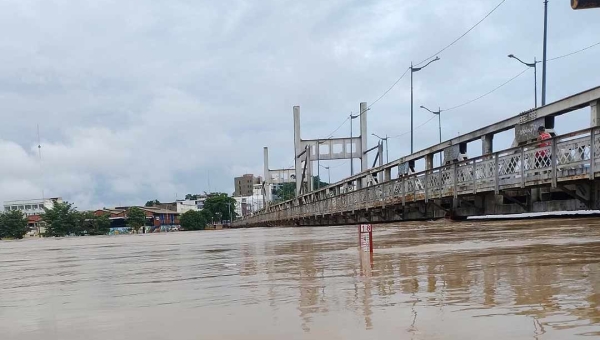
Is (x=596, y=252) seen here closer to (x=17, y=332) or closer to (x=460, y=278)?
(x=460, y=278)

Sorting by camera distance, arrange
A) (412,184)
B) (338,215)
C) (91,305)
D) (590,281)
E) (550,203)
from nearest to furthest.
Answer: (590,281) < (91,305) < (550,203) < (412,184) < (338,215)

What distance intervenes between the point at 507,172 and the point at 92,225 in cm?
7317

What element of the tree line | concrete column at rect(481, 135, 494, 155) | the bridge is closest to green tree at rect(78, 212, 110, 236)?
the tree line

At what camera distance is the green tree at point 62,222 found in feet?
224

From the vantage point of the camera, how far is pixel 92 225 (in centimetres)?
7781

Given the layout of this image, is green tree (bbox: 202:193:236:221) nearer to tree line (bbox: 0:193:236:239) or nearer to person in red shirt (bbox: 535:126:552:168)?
tree line (bbox: 0:193:236:239)

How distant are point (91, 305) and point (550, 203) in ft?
43.8

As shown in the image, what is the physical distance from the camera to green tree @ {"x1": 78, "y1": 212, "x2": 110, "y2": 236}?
76094 millimetres

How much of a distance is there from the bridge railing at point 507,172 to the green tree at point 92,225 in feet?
Result: 199

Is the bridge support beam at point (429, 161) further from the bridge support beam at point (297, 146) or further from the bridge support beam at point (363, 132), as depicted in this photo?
the bridge support beam at point (297, 146)


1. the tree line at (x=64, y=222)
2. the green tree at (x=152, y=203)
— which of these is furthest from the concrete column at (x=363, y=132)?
the green tree at (x=152, y=203)

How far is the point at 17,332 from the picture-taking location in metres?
3.56

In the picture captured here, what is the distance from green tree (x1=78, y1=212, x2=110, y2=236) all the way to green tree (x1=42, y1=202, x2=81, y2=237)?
3.11 feet

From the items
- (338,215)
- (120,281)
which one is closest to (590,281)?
(120,281)
